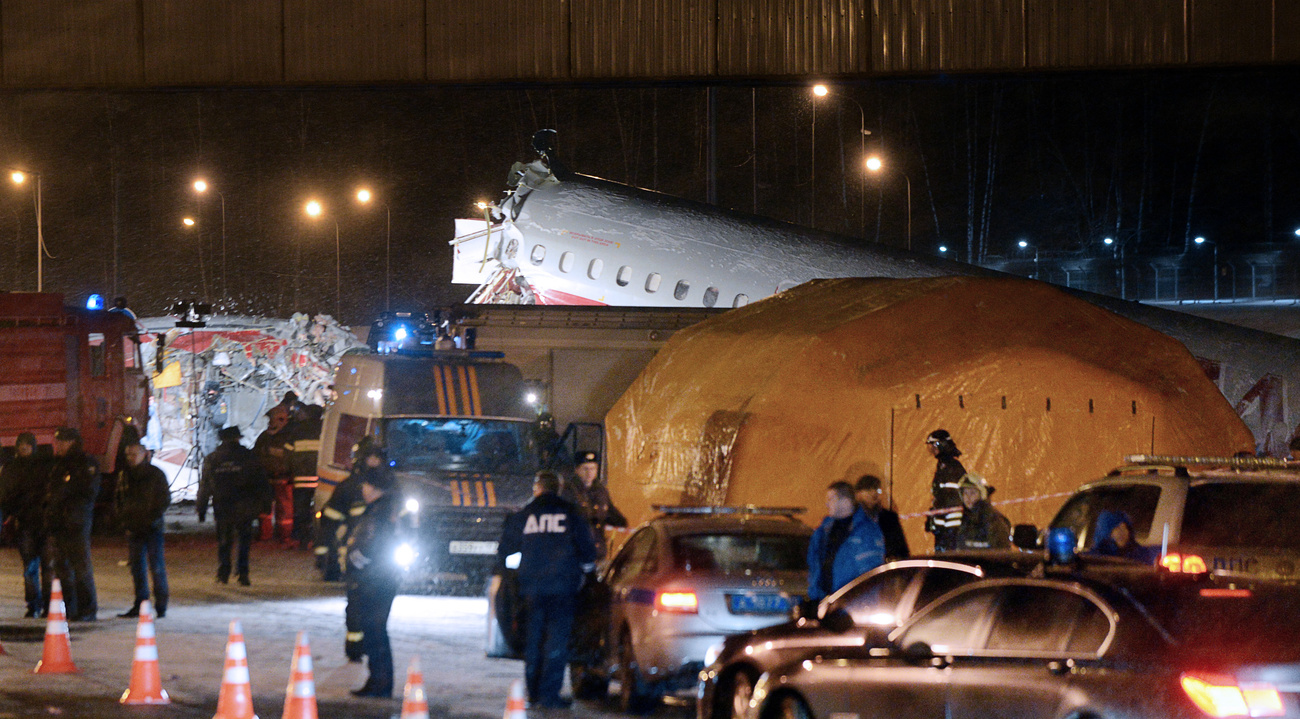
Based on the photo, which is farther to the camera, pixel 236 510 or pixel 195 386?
pixel 195 386

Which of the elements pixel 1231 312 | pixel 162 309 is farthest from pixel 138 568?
pixel 162 309

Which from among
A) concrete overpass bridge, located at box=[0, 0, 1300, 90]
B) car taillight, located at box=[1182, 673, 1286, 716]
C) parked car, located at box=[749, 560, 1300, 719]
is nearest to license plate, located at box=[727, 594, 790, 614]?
parked car, located at box=[749, 560, 1300, 719]

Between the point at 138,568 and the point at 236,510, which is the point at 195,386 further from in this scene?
the point at 138,568

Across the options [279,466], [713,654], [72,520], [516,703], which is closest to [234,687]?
[713,654]

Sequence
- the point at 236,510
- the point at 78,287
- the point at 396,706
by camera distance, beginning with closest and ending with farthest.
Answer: the point at 396,706 → the point at 236,510 → the point at 78,287

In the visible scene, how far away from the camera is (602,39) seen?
1395 centimetres

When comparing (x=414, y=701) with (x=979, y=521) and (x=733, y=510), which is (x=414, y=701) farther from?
(x=979, y=521)

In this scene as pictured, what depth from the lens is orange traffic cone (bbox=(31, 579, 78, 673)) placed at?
32.7 ft

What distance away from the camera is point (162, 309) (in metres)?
59.4

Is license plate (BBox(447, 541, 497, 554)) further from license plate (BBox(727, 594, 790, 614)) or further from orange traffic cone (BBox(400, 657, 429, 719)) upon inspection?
orange traffic cone (BBox(400, 657, 429, 719))

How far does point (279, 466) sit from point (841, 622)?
15.7 m

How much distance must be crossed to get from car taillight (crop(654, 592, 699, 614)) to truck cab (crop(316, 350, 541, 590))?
6.69 m

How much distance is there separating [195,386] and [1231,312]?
78.7ft

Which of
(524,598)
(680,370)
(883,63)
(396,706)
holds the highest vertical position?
(883,63)
